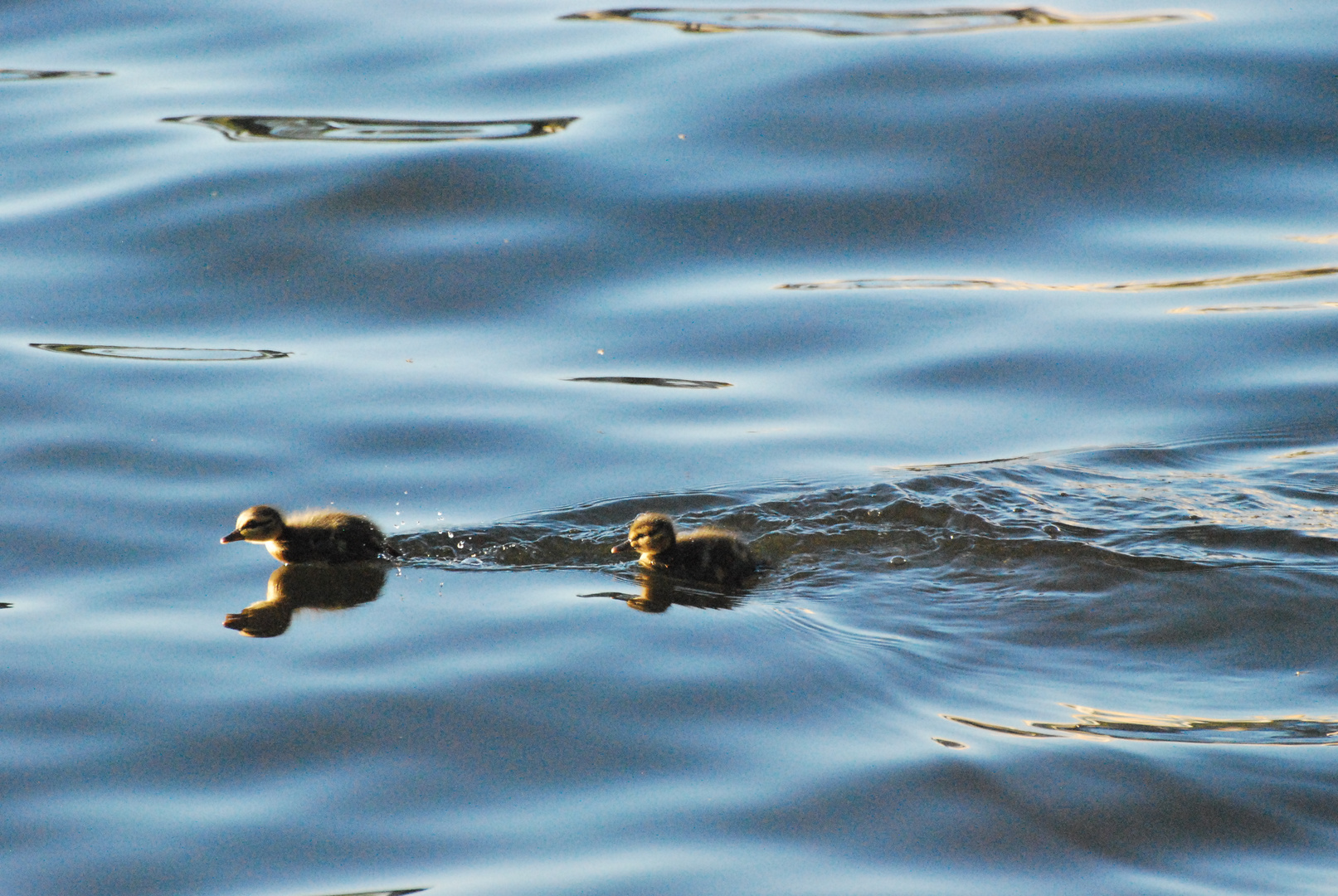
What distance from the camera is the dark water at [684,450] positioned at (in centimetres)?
421

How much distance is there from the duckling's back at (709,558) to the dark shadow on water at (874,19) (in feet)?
24.5

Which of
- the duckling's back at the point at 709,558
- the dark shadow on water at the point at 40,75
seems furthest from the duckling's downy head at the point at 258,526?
the dark shadow on water at the point at 40,75

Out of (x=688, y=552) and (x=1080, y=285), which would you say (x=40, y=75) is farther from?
(x=688, y=552)

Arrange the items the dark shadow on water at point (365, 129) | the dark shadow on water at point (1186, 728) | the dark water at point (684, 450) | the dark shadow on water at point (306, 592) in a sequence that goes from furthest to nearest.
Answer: the dark shadow on water at point (365, 129) < the dark shadow on water at point (306, 592) < the dark shadow on water at point (1186, 728) < the dark water at point (684, 450)

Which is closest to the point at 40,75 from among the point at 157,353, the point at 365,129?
the point at 365,129

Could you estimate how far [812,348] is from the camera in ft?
26.1

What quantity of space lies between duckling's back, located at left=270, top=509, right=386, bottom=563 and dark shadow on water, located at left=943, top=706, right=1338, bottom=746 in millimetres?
2383

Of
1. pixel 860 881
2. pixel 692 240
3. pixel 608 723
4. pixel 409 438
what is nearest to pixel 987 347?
pixel 692 240

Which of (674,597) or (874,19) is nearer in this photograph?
(674,597)

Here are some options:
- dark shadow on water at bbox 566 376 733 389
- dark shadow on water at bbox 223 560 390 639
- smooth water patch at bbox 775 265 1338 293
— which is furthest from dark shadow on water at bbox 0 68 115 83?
dark shadow on water at bbox 223 560 390 639

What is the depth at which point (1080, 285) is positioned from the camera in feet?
28.3

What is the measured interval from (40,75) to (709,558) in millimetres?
9235

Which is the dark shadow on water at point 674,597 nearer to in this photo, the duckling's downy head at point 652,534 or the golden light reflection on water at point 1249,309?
the duckling's downy head at point 652,534

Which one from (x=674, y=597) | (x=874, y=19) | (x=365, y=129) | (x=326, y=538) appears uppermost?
(x=874, y=19)
